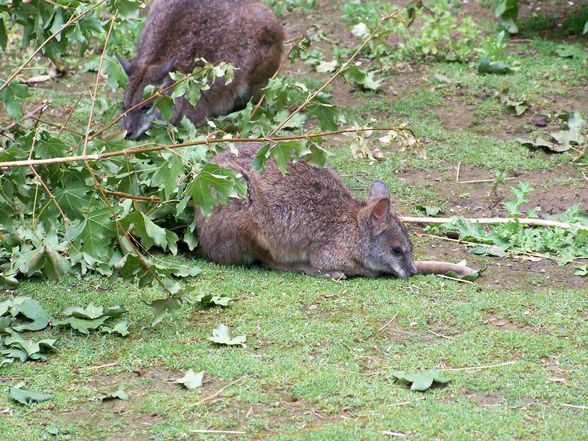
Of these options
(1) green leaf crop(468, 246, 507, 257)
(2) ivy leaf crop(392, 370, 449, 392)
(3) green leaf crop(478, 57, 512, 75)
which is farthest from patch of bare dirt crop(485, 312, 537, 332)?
(3) green leaf crop(478, 57, 512, 75)

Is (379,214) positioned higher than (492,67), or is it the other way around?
(379,214)

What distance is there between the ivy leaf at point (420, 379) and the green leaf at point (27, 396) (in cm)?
174

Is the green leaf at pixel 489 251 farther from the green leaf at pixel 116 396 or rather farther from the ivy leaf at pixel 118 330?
the green leaf at pixel 116 396

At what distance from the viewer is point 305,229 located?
7141mm

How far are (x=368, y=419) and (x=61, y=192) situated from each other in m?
2.16

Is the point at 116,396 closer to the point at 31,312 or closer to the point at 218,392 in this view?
the point at 218,392

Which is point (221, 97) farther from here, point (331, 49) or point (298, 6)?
point (298, 6)

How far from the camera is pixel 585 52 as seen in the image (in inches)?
429

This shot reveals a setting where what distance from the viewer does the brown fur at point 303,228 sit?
6.92 meters

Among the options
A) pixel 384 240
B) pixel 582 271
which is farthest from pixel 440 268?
pixel 582 271

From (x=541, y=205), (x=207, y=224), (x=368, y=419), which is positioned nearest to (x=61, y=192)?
Result: (x=207, y=224)

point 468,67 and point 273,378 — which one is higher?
point 273,378

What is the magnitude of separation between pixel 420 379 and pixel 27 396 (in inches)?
76.4

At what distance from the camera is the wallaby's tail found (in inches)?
268
